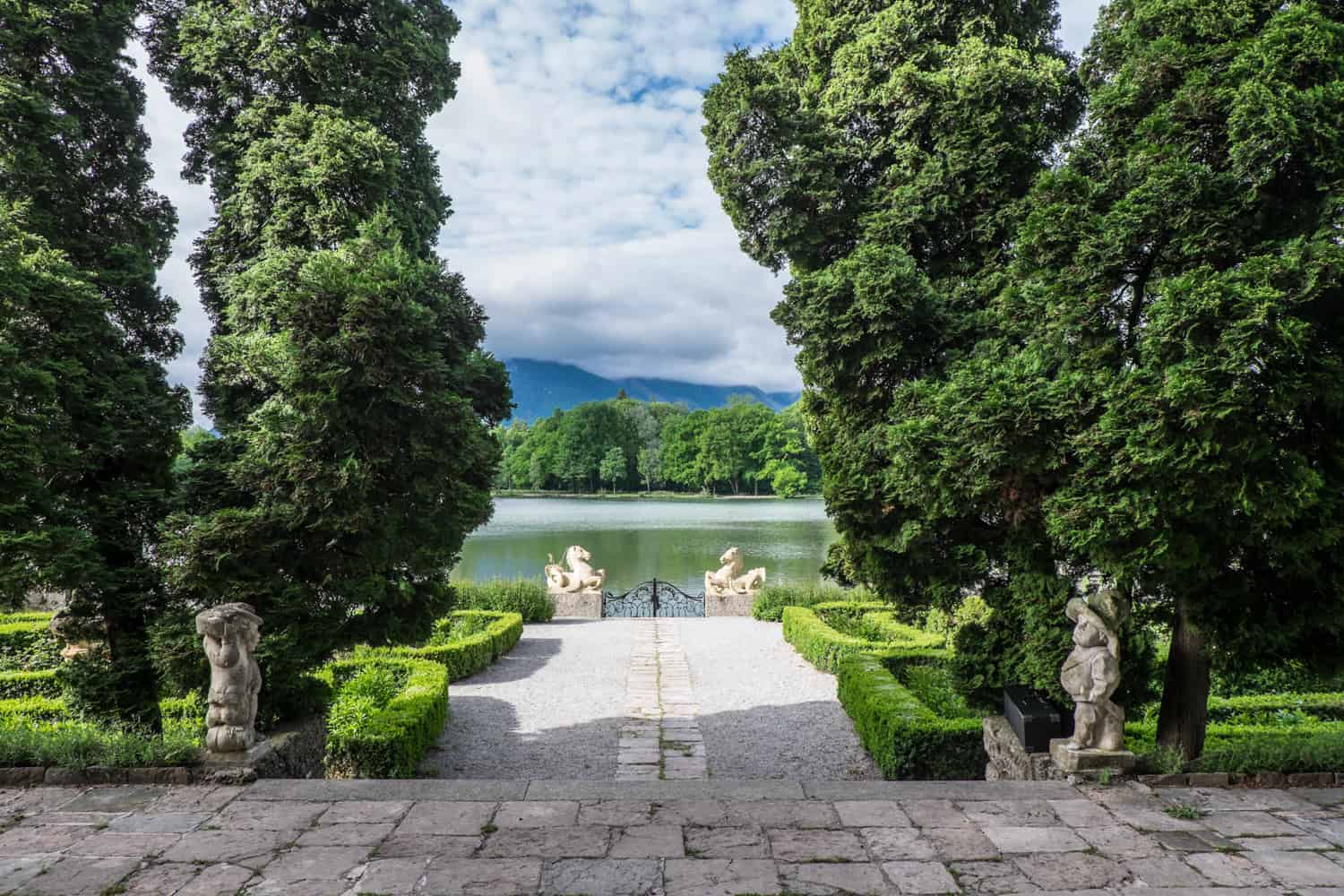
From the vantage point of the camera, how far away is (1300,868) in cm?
376

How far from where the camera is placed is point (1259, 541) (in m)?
4.50

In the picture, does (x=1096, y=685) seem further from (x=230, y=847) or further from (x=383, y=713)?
(x=383, y=713)

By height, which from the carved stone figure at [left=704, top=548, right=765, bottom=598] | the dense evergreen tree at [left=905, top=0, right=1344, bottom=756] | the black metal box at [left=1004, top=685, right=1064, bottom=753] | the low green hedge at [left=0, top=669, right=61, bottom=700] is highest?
the dense evergreen tree at [left=905, top=0, right=1344, bottom=756]

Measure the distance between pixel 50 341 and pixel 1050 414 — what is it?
7219 mm

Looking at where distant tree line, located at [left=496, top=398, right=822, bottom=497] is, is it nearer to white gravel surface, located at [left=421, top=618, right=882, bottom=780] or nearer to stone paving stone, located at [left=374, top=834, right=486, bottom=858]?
white gravel surface, located at [left=421, top=618, right=882, bottom=780]

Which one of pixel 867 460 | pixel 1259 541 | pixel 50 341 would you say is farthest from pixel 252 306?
pixel 1259 541

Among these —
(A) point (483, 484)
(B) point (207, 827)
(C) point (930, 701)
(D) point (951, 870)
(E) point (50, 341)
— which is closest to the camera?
(D) point (951, 870)

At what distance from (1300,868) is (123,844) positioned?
6131 mm

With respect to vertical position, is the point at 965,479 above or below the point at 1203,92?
below

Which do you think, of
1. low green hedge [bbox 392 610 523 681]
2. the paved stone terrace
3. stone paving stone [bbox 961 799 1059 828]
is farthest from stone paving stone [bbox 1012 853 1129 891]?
low green hedge [bbox 392 610 523 681]

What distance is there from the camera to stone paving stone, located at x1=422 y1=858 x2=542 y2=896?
140 inches

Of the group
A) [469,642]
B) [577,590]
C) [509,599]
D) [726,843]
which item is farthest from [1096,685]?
[577,590]

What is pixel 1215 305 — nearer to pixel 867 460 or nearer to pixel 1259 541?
pixel 1259 541

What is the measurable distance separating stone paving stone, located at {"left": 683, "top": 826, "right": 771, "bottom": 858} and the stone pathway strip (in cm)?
220
